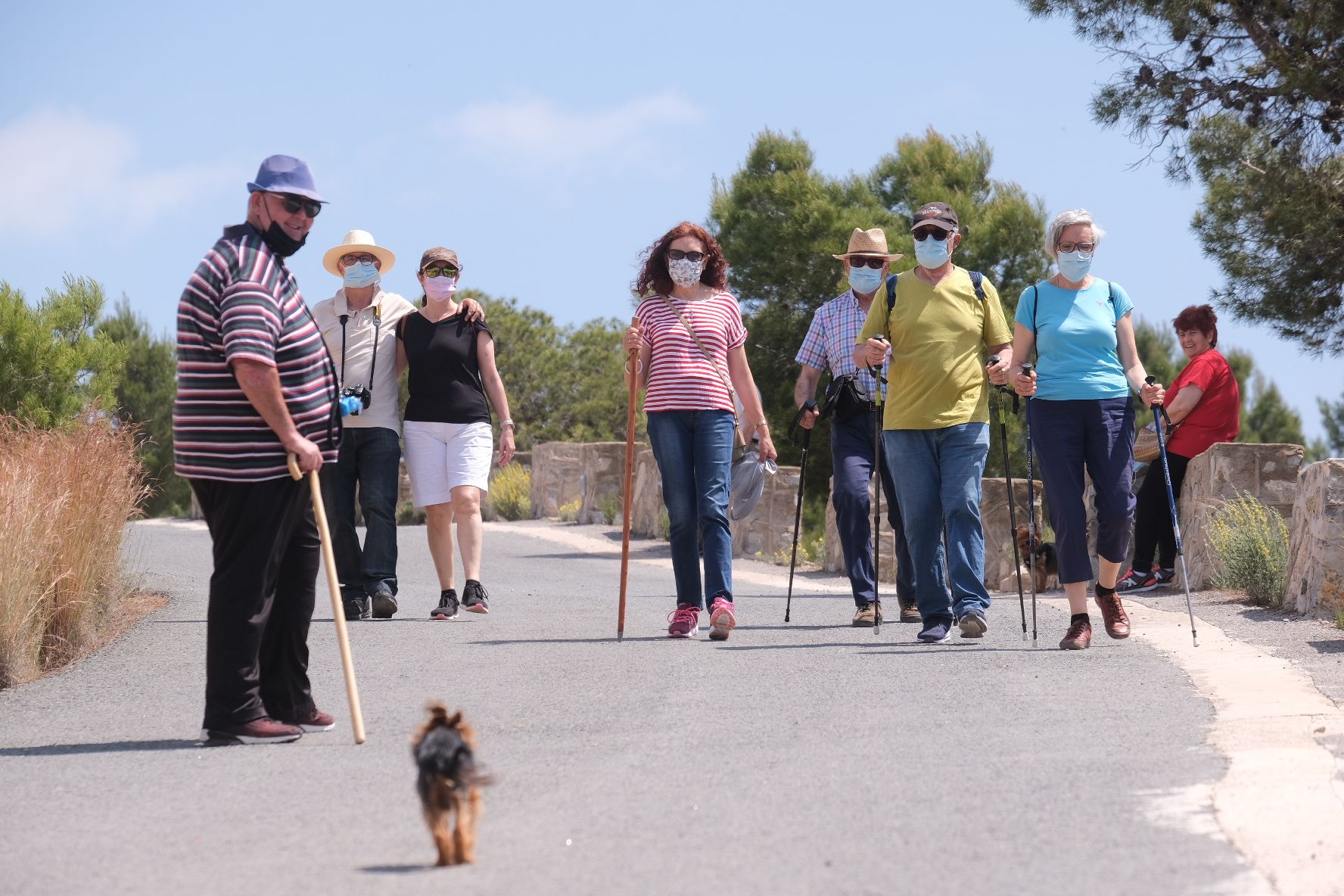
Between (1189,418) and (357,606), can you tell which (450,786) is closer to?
(357,606)

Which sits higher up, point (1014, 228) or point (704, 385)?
point (1014, 228)

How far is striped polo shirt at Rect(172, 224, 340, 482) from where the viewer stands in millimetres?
5844

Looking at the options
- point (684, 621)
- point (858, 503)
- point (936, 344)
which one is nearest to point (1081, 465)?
point (936, 344)

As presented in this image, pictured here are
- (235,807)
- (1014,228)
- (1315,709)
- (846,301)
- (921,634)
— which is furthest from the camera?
(1014,228)

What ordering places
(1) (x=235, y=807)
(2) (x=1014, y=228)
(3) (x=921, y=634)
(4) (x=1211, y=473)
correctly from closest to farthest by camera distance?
1. (1) (x=235, y=807)
2. (3) (x=921, y=634)
3. (4) (x=1211, y=473)
4. (2) (x=1014, y=228)

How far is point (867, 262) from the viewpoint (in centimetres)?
1002

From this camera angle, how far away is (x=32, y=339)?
15.2 meters

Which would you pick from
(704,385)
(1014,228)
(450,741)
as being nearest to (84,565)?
(704,385)

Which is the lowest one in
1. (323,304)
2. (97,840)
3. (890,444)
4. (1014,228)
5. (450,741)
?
(97,840)

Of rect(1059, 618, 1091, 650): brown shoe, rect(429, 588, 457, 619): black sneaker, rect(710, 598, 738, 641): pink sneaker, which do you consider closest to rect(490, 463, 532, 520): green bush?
rect(429, 588, 457, 619): black sneaker

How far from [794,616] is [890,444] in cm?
195

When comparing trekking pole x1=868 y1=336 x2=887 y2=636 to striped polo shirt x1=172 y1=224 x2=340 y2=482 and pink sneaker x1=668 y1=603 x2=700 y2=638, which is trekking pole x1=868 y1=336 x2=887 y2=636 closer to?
pink sneaker x1=668 y1=603 x2=700 y2=638

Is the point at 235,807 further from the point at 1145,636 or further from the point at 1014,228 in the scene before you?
the point at 1014,228

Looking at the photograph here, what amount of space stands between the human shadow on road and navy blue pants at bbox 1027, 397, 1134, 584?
418 cm
